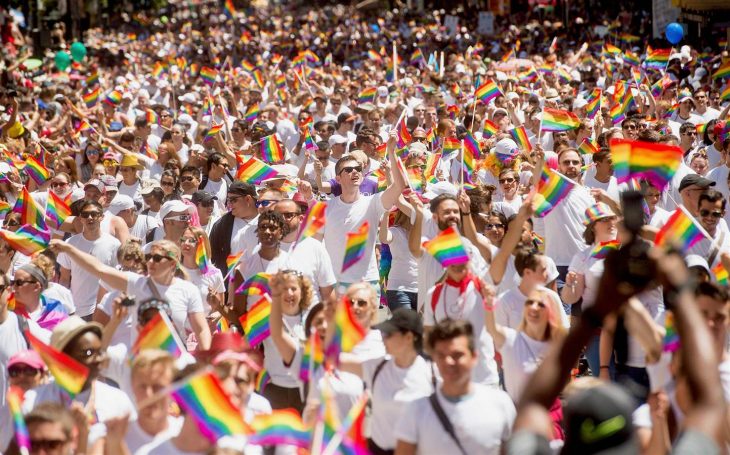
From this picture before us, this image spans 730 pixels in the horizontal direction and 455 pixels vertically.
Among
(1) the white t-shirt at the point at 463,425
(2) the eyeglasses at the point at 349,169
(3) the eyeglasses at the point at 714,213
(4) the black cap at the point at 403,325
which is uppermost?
(2) the eyeglasses at the point at 349,169

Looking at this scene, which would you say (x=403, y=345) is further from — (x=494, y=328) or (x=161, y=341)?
(x=161, y=341)

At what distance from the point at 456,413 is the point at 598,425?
4.26 feet

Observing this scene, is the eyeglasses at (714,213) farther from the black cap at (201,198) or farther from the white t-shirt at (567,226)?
the black cap at (201,198)

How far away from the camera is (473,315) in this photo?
6500 mm

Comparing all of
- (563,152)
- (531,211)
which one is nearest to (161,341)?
(531,211)

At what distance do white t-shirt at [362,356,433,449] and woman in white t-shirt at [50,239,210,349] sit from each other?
1427mm

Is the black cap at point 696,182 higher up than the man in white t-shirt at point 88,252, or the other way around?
the black cap at point 696,182

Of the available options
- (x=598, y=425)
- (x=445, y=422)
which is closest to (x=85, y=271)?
(x=445, y=422)

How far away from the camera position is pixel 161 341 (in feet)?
18.8

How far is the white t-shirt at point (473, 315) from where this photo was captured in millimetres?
6211

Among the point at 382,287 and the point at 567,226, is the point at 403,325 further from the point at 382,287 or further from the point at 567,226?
the point at 382,287

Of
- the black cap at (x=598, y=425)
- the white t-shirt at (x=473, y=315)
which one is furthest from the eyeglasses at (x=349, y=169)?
the black cap at (x=598, y=425)

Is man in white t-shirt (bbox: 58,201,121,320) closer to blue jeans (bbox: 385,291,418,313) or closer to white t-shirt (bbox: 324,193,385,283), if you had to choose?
white t-shirt (bbox: 324,193,385,283)

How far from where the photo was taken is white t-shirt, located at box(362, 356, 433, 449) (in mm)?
5457
